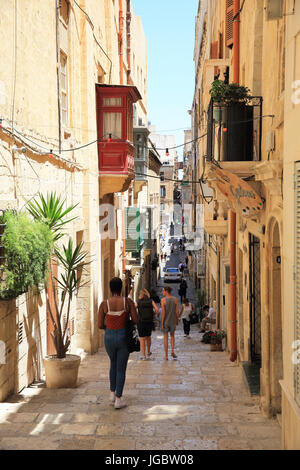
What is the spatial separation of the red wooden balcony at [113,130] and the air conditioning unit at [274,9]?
9.60 metres

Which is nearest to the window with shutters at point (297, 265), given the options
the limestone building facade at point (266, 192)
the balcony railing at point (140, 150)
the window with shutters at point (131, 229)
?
the limestone building facade at point (266, 192)

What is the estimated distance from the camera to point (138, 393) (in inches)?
310

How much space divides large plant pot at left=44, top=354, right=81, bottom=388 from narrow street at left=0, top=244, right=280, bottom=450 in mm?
205

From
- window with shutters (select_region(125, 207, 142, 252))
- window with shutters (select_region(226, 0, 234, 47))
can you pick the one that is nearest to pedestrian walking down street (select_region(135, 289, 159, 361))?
window with shutters (select_region(226, 0, 234, 47))

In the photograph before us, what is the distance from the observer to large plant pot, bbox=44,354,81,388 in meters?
8.03

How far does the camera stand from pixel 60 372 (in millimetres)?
8039

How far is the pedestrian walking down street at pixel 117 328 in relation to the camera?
6574 mm

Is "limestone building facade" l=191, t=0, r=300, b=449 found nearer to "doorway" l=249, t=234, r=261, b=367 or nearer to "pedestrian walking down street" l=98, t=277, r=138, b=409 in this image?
"doorway" l=249, t=234, r=261, b=367

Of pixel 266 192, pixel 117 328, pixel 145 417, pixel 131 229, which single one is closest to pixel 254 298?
pixel 266 192

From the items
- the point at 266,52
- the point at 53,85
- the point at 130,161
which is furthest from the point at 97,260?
the point at 266,52

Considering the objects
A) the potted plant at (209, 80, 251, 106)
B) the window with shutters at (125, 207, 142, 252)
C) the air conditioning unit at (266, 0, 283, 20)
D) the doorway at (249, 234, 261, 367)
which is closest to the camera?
the air conditioning unit at (266, 0, 283, 20)

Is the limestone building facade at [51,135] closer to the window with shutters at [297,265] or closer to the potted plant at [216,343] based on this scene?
the potted plant at [216,343]

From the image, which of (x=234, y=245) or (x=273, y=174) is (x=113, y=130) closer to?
(x=234, y=245)

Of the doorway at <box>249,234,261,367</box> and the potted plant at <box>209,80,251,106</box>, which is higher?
the potted plant at <box>209,80,251,106</box>
